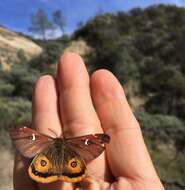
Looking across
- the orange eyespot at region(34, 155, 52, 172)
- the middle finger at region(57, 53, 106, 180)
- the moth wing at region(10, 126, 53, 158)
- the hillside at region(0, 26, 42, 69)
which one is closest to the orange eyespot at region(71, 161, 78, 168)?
the orange eyespot at region(34, 155, 52, 172)

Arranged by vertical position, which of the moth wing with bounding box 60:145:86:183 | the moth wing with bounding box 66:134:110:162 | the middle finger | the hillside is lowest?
the moth wing with bounding box 60:145:86:183

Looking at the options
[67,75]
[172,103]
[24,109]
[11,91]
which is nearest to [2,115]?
[24,109]

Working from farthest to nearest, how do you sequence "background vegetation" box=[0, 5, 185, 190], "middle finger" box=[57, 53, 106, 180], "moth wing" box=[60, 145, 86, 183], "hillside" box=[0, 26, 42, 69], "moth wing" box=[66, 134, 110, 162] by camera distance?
"hillside" box=[0, 26, 42, 69], "background vegetation" box=[0, 5, 185, 190], "middle finger" box=[57, 53, 106, 180], "moth wing" box=[66, 134, 110, 162], "moth wing" box=[60, 145, 86, 183]

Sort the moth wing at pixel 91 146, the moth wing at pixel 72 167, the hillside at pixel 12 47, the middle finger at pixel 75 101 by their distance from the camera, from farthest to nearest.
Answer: the hillside at pixel 12 47
the middle finger at pixel 75 101
the moth wing at pixel 91 146
the moth wing at pixel 72 167

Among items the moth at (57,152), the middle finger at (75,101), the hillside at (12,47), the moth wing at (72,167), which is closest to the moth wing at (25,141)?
the moth at (57,152)

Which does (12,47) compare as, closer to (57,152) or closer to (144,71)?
(144,71)

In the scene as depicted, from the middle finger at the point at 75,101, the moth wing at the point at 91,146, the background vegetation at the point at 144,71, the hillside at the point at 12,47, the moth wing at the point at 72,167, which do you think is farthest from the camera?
the hillside at the point at 12,47

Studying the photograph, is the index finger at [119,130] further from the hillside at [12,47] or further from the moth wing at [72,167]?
the hillside at [12,47]

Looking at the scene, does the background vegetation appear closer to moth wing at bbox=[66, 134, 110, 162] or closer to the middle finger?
the middle finger
